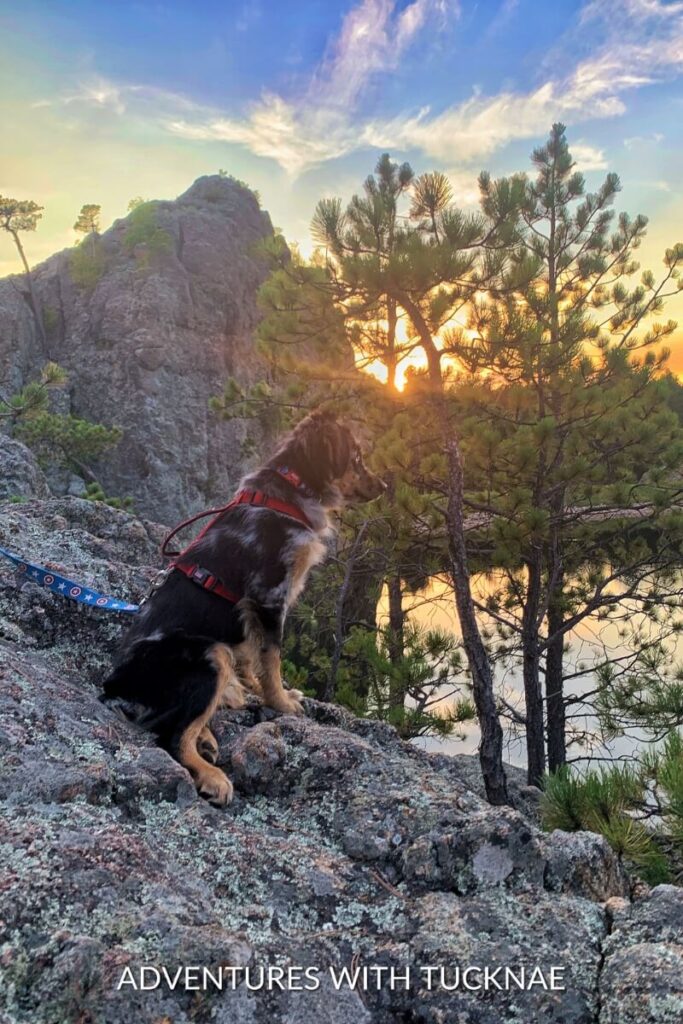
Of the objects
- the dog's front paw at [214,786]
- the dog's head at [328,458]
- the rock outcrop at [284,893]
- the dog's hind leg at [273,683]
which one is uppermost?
the dog's head at [328,458]

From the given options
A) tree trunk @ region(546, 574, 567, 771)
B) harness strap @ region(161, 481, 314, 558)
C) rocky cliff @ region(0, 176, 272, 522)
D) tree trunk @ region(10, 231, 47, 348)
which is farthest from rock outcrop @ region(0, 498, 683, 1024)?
tree trunk @ region(10, 231, 47, 348)

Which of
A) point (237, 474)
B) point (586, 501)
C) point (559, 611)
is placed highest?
point (237, 474)

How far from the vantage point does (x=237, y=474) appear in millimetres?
30578

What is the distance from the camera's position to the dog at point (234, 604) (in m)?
2.79

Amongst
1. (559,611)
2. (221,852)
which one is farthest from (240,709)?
(559,611)

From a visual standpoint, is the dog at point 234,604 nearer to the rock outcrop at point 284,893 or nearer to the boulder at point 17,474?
the rock outcrop at point 284,893

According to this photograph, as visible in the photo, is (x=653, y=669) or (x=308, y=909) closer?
(x=308, y=909)

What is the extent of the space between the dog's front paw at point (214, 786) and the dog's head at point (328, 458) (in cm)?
193

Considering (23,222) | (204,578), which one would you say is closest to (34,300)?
(23,222)

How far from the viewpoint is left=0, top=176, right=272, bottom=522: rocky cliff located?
91.8 ft

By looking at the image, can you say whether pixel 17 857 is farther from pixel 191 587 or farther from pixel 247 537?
pixel 247 537

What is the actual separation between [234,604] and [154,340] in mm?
28492

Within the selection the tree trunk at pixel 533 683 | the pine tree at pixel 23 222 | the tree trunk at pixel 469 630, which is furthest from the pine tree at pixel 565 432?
the pine tree at pixel 23 222

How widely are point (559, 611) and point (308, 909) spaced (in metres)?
9.82
